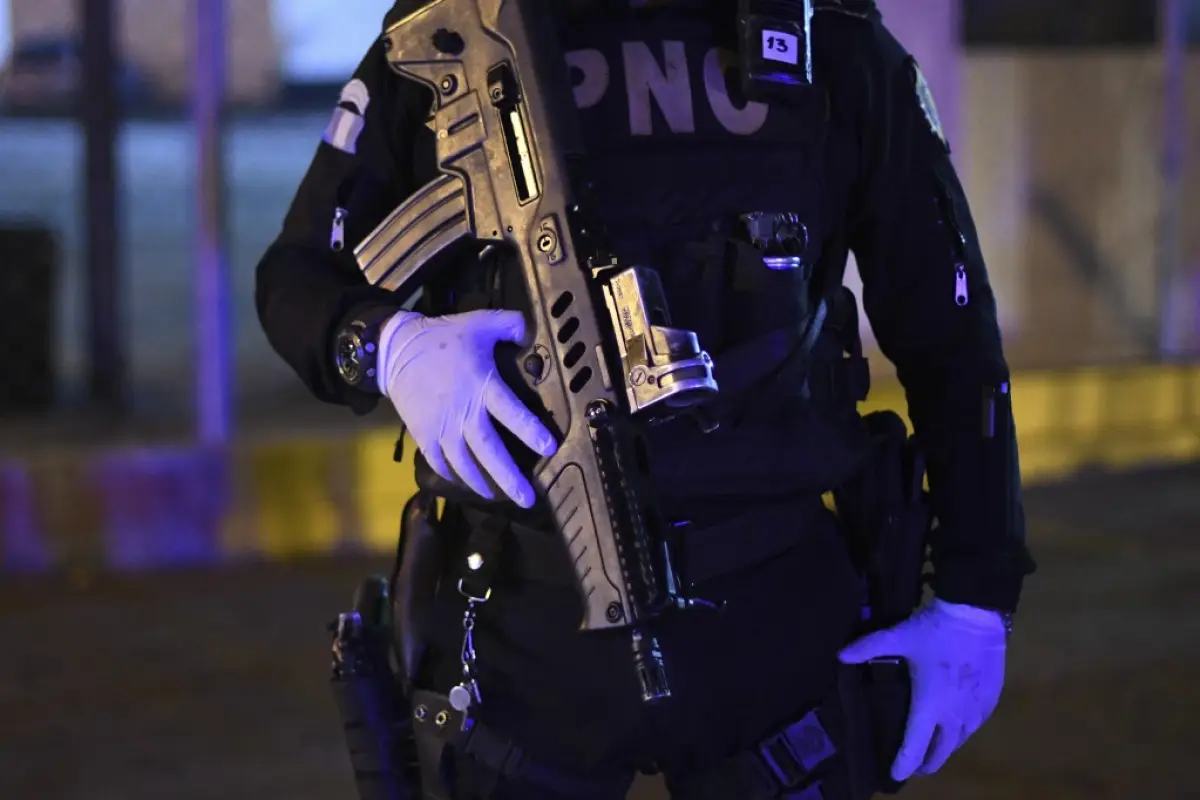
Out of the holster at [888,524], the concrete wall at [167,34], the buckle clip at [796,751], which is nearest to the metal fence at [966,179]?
the concrete wall at [167,34]

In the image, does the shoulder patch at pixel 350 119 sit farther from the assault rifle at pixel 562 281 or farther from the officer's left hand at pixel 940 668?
the officer's left hand at pixel 940 668

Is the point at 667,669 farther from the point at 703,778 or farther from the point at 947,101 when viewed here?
the point at 947,101

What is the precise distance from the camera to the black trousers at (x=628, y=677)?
55.0 inches

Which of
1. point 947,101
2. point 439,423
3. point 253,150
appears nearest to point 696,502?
point 439,423

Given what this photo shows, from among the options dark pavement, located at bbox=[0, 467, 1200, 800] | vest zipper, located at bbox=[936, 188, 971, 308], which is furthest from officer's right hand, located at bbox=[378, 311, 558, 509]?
dark pavement, located at bbox=[0, 467, 1200, 800]

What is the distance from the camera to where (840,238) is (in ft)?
4.95

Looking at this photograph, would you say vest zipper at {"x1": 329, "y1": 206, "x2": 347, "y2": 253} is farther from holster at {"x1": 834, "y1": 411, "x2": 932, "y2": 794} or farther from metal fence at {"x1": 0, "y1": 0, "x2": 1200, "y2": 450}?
metal fence at {"x1": 0, "y1": 0, "x2": 1200, "y2": 450}

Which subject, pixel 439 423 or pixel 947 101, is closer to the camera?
pixel 439 423

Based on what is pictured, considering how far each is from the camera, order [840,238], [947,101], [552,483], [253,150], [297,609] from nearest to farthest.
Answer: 1. [552,483]
2. [840,238]
3. [297,609]
4. [947,101]
5. [253,150]

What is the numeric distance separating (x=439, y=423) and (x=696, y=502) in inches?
9.7

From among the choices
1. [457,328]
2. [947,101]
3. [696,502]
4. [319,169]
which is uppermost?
[947,101]

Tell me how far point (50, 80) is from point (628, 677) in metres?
5.42

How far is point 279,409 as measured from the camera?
5.43m

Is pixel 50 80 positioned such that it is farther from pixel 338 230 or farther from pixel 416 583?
pixel 416 583
